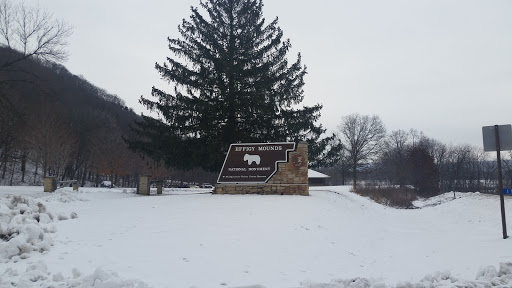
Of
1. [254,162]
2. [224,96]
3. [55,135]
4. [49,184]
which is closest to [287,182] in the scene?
[254,162]

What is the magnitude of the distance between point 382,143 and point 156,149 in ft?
179

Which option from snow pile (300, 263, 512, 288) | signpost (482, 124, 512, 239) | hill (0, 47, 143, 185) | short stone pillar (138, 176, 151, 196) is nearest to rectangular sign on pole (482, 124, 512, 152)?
signpost (482, 124, 512, 239)

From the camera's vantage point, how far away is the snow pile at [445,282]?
5453mm

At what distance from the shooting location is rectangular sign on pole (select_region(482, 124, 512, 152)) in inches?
404

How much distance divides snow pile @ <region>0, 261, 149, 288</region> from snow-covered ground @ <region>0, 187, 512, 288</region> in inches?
0.6

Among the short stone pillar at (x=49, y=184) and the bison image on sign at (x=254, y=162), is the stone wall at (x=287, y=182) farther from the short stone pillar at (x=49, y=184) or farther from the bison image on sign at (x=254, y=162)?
the short stone pillar at (x=49, y=184)

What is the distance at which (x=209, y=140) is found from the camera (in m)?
20.4

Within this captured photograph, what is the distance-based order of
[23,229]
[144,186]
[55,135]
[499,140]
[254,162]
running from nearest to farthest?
[23,229]
[499,140]
[254,162]
[144,186]
[55,135]

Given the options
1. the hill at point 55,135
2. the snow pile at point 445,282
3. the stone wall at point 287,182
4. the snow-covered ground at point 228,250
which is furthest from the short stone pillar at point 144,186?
the snow pile at point 445,282

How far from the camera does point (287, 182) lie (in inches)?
610

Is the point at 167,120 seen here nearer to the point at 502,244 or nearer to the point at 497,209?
the point at 502,244

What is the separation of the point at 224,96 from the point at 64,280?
16347mm

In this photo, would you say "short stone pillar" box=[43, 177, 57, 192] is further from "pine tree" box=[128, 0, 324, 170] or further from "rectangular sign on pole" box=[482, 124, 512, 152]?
"rectangular sign on pole" box=[482, 124, 512, 152]

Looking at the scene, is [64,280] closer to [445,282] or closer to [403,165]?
[445,282]
